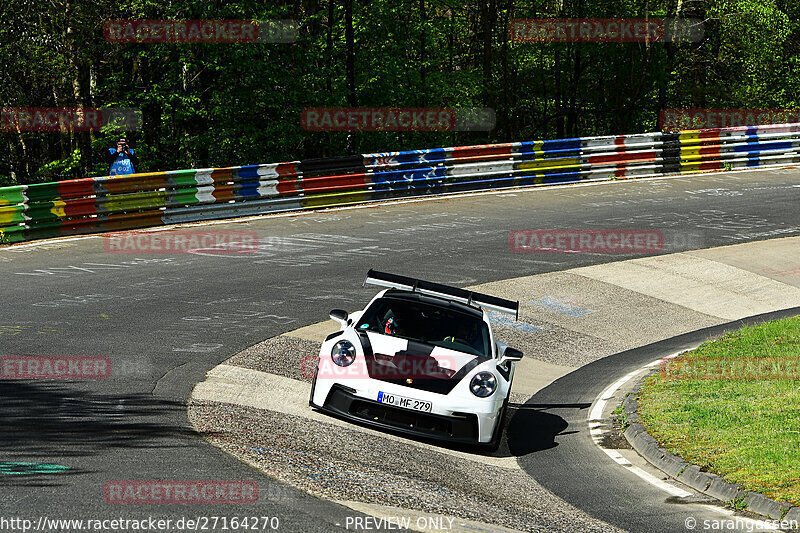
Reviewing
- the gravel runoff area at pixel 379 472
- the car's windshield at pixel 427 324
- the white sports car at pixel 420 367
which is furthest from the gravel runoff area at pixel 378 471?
the car's windshield at pixel 427 324

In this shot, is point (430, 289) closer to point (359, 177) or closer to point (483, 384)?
point (483, 384)

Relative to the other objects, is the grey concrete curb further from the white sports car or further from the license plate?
the license plate

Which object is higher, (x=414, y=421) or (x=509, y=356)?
(x=509, y=356)

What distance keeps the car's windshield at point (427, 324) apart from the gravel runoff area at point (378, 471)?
4.16 ft

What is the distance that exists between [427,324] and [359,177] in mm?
13256

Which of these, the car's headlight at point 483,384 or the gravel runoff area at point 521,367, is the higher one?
the car's headlight at point 483,384

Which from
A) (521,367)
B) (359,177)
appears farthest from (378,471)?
(359,177)

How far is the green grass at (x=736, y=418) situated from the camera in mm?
8430

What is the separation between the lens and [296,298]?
14945mm

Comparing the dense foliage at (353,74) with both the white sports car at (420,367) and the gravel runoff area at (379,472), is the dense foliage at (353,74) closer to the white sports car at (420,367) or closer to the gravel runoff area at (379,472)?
the white sports car at (420,367)

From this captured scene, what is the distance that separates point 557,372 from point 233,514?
8143 mm

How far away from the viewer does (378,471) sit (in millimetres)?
8055

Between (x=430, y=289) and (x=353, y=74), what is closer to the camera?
(x=430, y=289)

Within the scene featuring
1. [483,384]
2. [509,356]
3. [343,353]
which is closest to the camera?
[483,384]
